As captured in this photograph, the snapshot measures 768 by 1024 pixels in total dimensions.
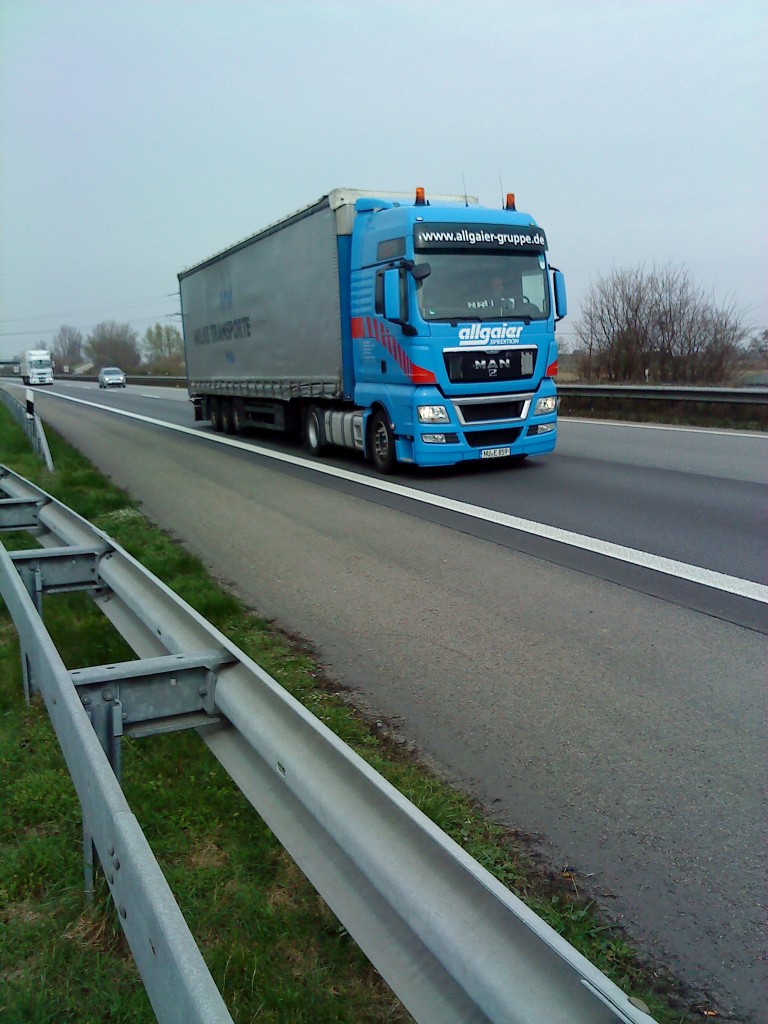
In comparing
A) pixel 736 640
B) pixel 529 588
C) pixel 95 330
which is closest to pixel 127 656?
pixel 529 588

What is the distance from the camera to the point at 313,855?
7.20ft

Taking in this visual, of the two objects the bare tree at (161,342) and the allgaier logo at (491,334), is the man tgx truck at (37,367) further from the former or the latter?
the allgaier logo at (491,334)

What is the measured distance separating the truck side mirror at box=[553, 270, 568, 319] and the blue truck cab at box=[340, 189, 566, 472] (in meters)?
0.01

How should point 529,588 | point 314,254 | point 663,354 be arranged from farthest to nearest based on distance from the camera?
point 663,354
point 314,254
point 529,588

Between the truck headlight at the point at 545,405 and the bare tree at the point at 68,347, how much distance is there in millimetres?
134423

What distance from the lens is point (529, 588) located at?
6.79 meters

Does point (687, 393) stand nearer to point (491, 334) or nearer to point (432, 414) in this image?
point (491, 334)

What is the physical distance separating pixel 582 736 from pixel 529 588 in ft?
8.62

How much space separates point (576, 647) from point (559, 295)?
28.6 ft

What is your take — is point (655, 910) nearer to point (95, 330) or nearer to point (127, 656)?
point (127, 656)

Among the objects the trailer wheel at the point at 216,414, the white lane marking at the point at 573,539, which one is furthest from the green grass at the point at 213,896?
the trailer wheel at the point at 216,414

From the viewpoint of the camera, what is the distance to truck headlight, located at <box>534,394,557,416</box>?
12.8m

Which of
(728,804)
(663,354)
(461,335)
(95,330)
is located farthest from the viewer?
(95,330)

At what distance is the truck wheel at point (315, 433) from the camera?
15.4m
